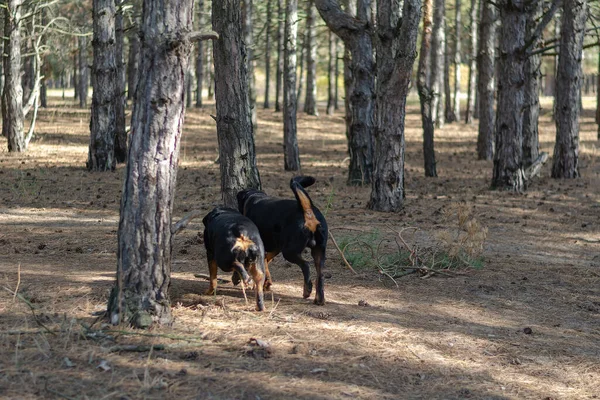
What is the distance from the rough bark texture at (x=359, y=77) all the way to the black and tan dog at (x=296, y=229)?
903 cm

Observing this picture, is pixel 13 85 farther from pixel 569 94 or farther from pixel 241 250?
pixel 241 250

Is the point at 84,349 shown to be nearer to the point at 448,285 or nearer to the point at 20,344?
the point at 20,344

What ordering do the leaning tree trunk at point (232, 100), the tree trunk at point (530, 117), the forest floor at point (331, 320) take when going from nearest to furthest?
the forest floor at point (331, 320)
the leaning tree trunk at point (232, 100)
the tree trunk at point (530, 117)

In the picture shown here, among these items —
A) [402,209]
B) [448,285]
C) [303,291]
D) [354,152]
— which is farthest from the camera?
[354,152]

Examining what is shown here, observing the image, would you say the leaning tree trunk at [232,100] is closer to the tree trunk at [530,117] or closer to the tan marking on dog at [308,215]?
the tan marking on dog at [308,215]

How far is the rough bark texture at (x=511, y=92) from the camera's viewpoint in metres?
16.0

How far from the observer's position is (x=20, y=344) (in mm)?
5516

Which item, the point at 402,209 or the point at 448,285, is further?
the point at 402,209

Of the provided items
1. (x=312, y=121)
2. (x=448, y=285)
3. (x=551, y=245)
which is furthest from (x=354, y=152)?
(x=312, y=121)

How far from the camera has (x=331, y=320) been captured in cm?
681

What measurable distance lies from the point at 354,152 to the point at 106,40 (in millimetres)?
6919

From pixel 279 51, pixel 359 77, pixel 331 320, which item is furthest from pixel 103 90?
pixel 279 51

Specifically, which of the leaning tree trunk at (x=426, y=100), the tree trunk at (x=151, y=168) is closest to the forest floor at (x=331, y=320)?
the tree trunk at (x=151, y=168)

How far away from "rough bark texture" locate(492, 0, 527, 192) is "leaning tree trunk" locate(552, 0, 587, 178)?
3.36 meters
